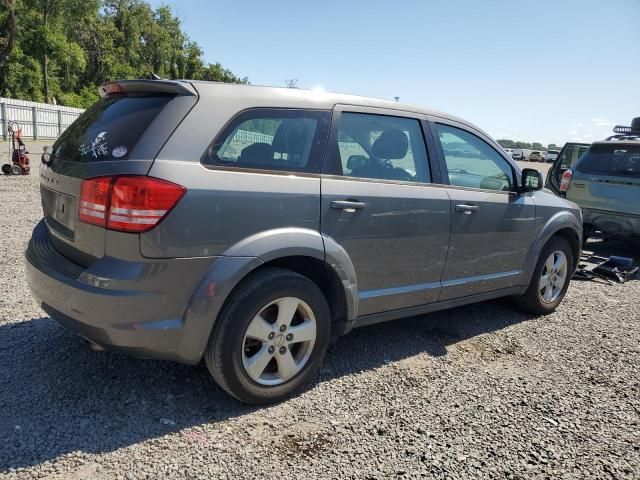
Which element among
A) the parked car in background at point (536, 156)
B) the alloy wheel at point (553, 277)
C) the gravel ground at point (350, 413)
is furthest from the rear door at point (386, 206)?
the parked car in background at point (536, 156)

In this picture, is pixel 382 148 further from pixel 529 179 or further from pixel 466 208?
pixel 529 179

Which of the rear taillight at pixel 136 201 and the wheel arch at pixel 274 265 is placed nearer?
the rear taillight at pixel 136 201

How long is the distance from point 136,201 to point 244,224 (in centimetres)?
56

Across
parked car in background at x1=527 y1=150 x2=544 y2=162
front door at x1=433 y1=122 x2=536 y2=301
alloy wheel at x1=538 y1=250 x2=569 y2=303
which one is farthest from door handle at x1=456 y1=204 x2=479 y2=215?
parked car in background at x1=527 y1=150 x2=544 y2=162

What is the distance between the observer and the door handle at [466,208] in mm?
3822

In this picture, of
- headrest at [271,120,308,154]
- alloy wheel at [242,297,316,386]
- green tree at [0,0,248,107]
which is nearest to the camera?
alloy wheel at [242,297,316,386]

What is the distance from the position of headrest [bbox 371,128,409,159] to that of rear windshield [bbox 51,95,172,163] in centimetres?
143

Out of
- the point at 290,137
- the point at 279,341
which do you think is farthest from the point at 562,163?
the point at 279,341

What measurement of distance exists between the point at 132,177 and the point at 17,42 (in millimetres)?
40528

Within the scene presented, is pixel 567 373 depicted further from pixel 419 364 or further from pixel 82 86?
pixel 82 86

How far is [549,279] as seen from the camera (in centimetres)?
496

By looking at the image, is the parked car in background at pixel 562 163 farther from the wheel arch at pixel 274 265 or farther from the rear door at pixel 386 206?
the wheel arch at pixel 274 265

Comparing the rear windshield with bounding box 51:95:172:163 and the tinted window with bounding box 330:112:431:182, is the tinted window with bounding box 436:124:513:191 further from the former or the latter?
the rear windshield with bounding box 51:95:172:163

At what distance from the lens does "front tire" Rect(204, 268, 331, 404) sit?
A: 2.77 metres
